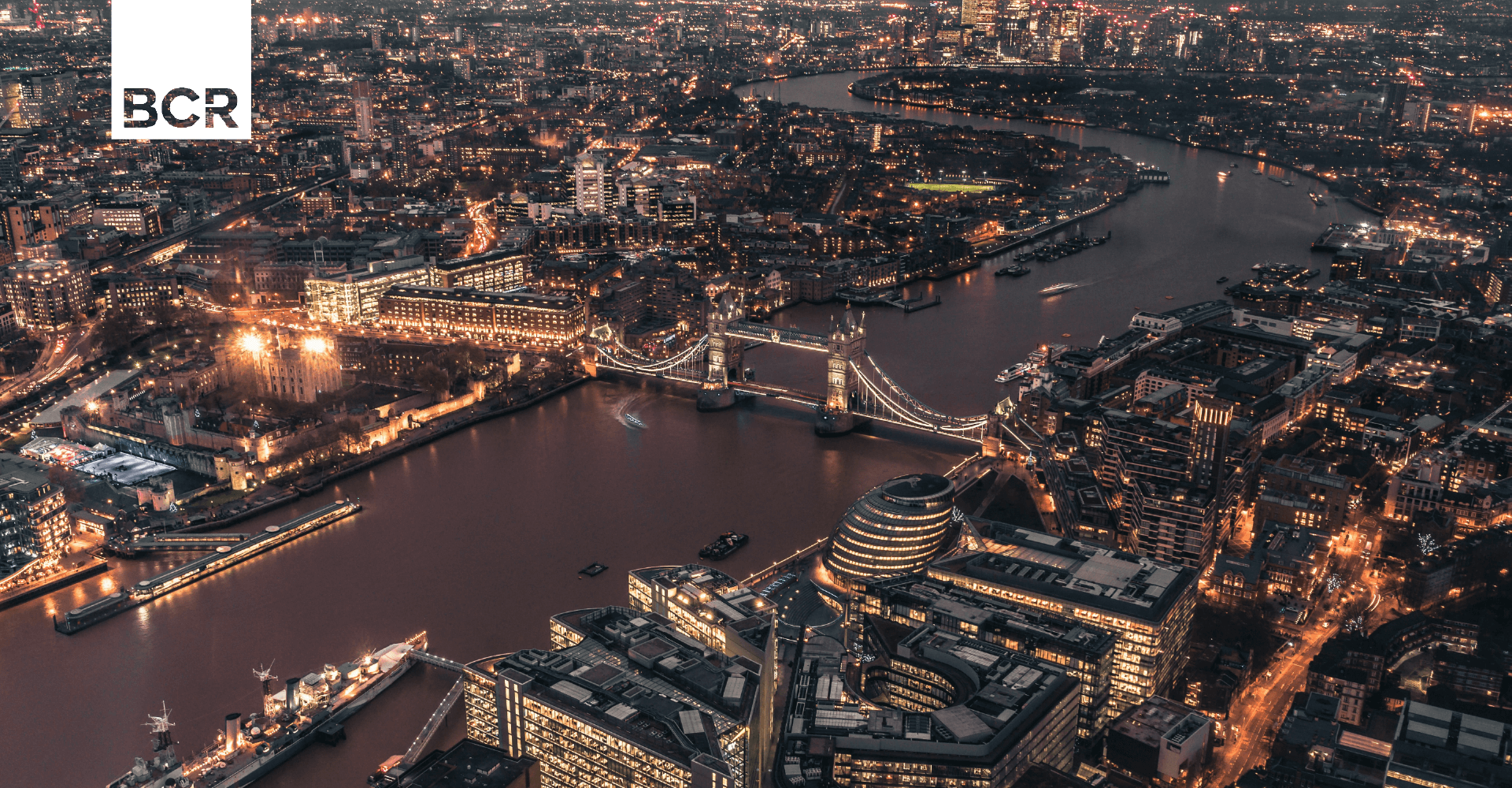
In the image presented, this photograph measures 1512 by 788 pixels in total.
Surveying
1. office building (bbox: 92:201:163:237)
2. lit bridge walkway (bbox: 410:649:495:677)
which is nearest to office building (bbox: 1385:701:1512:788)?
lit bridge walkway (bbox: 410:649:495:677)

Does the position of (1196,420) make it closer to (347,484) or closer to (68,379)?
(347,484)

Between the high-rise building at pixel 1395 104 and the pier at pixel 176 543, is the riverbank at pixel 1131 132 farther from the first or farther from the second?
the pier at pixel 176 543

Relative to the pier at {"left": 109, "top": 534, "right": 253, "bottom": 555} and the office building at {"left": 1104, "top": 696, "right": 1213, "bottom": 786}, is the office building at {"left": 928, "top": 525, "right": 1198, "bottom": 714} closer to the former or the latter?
the office building at {"left": 1104, "top": 696, "right": 1213, "bottom": 786}

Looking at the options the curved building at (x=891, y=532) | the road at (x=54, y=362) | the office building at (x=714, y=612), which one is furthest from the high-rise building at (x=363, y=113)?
the office building at (x=714, y=612)

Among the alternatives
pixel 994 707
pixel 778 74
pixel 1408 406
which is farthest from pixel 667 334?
pixel 778 74

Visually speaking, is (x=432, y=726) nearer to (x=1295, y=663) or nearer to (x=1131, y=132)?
(x=1295, y=663)

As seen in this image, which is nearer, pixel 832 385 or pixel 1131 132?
pixel 832 385

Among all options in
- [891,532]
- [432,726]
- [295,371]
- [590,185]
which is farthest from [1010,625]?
[590,185]
